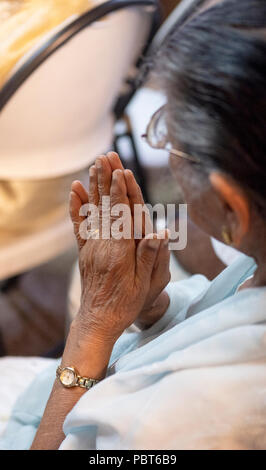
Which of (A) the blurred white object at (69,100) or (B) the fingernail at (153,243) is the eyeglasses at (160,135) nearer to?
(B) the fingernail at (153,243)

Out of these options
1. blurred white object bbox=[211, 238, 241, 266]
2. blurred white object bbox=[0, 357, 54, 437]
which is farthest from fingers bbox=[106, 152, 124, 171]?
blurred white object bbox=[0, 357, 54, 437]

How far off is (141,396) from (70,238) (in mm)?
822

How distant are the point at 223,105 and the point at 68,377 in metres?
0.46

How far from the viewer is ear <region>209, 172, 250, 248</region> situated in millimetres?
608

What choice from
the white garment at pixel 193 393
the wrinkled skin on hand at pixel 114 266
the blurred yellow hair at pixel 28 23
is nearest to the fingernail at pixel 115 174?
the wrinkled skin on hand at pixel 114 266

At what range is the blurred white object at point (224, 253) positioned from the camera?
90 cm

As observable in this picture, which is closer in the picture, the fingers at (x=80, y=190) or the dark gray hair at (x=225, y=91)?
the dark gray hair at (x=225, y=91)

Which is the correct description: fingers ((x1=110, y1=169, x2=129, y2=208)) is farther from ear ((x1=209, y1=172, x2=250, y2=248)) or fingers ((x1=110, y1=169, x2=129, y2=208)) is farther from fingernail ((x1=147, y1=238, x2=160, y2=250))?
ear ((x1=209, y1=172, x2=250, y2=248))

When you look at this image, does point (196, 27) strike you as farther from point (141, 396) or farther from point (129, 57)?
point (129, 57)

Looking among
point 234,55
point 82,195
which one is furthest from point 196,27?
point 82,195

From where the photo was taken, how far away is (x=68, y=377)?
80 cm

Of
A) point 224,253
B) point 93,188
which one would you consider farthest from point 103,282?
point 224,253

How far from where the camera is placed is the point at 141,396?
2.27 feet

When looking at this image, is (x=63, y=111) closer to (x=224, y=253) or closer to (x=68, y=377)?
(x=224, y=253)
